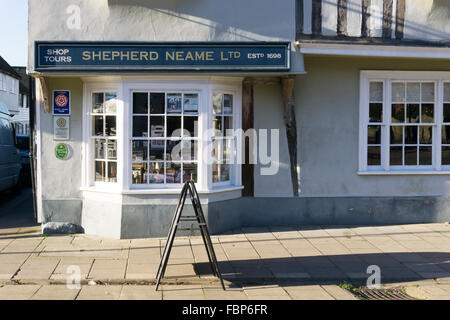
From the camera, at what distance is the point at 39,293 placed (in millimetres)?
6742

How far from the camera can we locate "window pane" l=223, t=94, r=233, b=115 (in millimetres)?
10375

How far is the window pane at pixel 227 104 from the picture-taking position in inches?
→ 408

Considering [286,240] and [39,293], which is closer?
[39,293]

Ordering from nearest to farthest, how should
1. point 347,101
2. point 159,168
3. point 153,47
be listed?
point 153,47 → point 159,168 → point 347,101

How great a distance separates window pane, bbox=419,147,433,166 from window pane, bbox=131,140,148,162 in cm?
560

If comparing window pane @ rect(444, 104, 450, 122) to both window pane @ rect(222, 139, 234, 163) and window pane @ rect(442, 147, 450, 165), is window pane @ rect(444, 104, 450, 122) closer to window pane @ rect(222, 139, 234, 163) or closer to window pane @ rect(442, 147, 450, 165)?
window pane @ rect(442, 147, 450, 165)

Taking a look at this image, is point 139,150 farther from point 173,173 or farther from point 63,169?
point 63,169

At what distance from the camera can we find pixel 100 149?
402 inches

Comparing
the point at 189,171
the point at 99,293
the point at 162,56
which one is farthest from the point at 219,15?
the point at 99,293

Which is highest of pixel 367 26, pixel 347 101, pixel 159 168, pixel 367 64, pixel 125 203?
pixel 367 26

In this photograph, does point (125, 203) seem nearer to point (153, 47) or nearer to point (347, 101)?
point (153, 47)

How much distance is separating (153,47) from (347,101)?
3991 millimetres

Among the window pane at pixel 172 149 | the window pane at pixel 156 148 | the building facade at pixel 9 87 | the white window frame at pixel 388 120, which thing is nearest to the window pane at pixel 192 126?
the window pane at pixel 172 149
